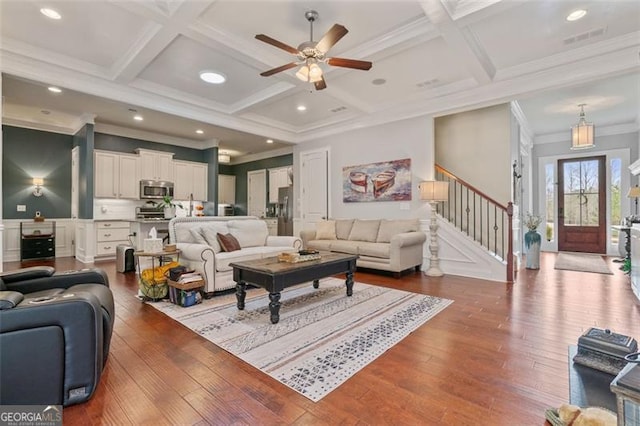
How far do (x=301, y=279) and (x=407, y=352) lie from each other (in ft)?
4.03

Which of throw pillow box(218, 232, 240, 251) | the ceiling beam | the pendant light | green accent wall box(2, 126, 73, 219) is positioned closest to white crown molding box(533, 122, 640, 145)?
the pendant light

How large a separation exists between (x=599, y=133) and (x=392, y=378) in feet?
29.2

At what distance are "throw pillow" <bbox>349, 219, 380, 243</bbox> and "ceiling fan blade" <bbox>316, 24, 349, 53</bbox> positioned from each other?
337cm

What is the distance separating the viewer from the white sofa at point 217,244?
357 cm

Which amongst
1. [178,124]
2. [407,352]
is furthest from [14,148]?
[407,352]

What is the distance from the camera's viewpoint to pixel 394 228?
17.8ft

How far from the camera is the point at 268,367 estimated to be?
204 cm

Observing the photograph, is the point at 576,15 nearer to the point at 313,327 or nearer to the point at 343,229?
the point at 313,327

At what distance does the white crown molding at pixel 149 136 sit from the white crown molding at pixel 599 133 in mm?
8631

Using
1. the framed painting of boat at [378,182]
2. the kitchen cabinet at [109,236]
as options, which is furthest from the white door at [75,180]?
the framed painting of boat at [378,182]

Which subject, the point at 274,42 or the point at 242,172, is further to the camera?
the point at 242,172

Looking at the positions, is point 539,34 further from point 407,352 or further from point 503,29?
point 407,352

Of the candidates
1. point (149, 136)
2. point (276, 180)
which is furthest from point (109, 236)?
point (276, 180)

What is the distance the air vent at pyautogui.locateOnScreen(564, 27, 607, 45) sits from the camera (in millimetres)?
3432
